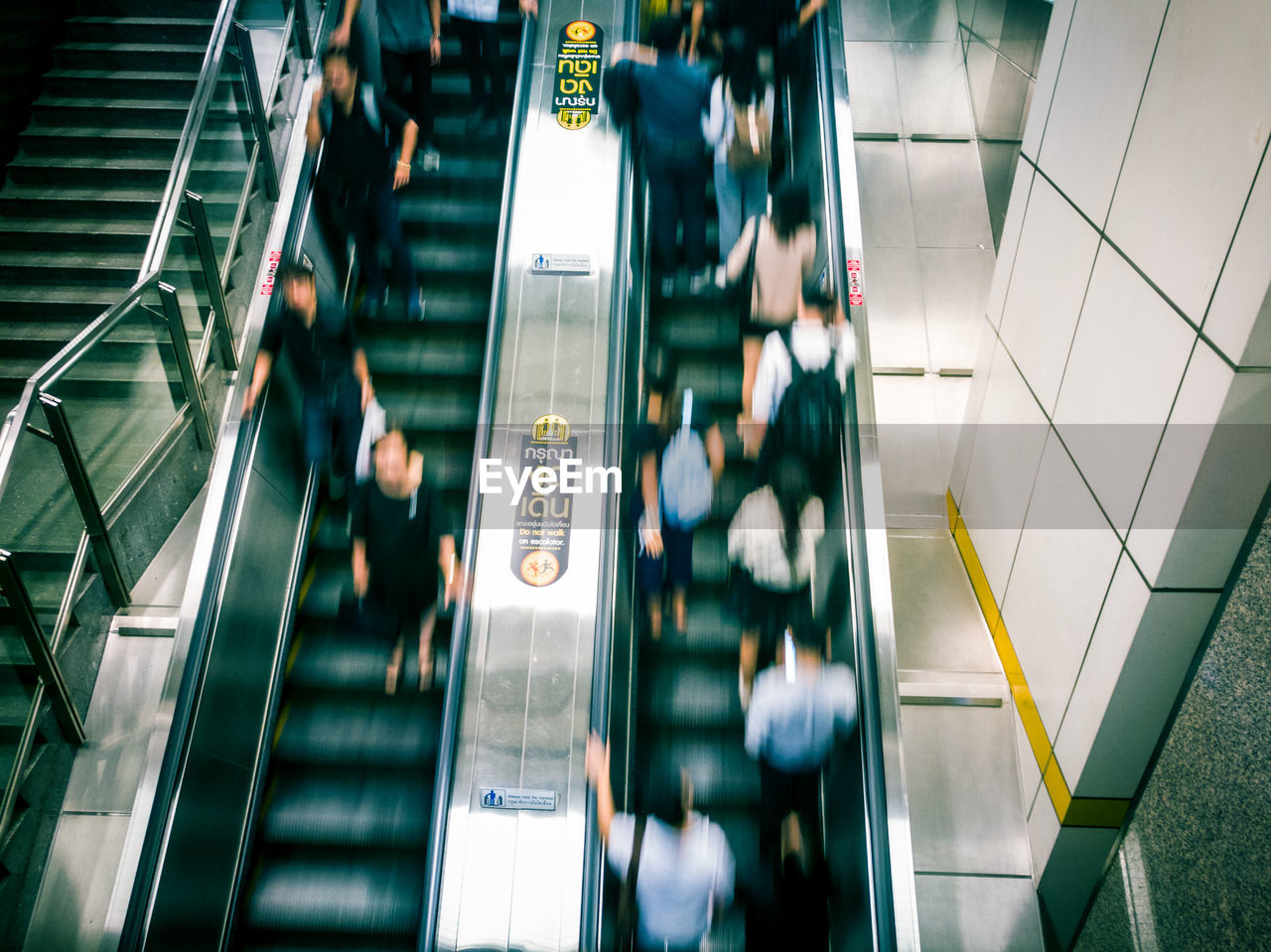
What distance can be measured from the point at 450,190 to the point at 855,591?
3.88 meters

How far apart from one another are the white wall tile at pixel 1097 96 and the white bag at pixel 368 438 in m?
3.40

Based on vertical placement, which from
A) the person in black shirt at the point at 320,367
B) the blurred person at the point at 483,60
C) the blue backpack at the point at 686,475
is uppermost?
the blurred person at the point at 483,60

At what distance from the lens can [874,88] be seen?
751cm

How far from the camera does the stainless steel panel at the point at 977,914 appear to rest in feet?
14.5

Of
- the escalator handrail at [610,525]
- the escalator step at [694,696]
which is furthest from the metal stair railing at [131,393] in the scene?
the escalator step at [694,696]

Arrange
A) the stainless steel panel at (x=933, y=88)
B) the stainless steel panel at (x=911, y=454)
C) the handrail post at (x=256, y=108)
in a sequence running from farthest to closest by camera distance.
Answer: the stainless steel panel at (x=933, y=88) < the handrail post at (x=256, y=108) < the stainless steel panel at (x=911, y=454)

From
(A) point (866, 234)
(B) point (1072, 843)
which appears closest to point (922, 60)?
(A) point (866, 234)

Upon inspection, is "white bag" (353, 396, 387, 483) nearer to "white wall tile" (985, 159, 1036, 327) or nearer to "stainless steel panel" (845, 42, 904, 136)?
"white wall tile" (985, 159, 1036, 327)

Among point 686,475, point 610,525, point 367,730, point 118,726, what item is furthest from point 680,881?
point 118,726

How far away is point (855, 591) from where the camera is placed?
12.8 feet

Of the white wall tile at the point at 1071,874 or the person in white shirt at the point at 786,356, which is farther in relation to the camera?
the white wall tile at the point at 1071,874

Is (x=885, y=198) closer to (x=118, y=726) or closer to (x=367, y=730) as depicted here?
(x=367, y=730)

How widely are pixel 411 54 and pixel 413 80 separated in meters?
0.16

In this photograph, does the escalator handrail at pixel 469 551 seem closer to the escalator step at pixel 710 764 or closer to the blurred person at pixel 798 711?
the escalator step at pixel 710 764
